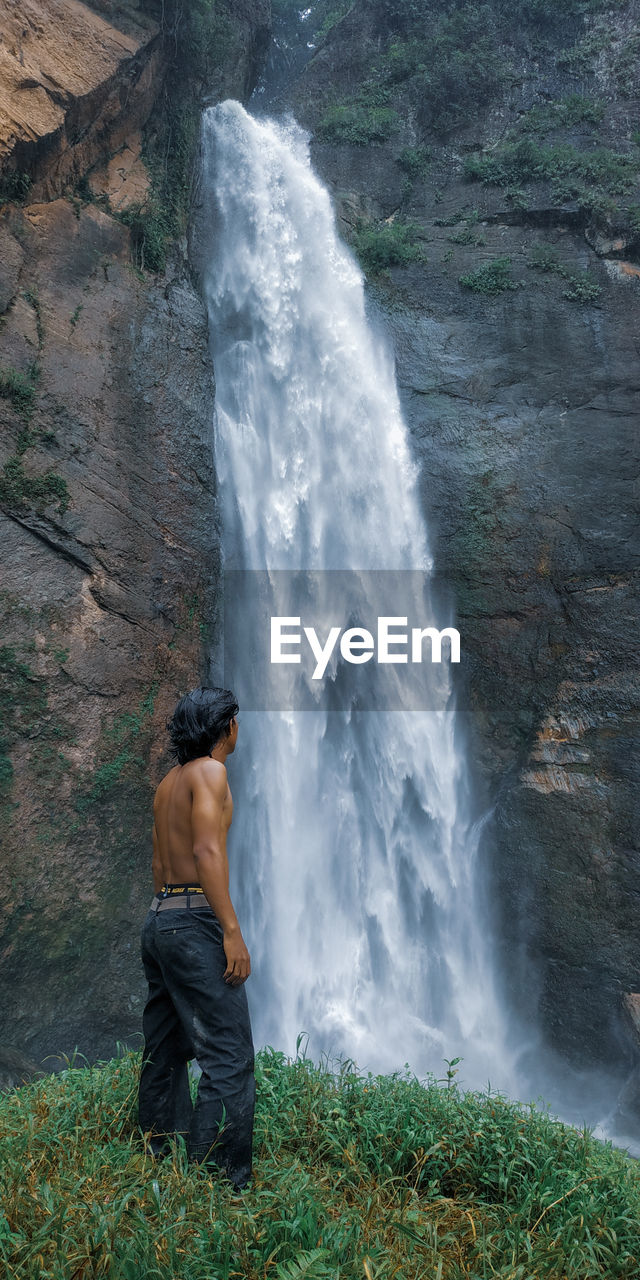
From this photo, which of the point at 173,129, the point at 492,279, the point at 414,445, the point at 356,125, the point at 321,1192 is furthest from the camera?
the point at 356,125

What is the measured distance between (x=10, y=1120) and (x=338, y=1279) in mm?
1768

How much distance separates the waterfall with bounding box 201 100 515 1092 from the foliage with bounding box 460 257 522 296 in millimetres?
1985

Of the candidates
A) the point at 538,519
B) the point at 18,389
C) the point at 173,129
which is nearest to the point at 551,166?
the point at 173,129

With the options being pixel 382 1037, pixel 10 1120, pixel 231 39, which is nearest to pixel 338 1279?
pixel 10 1120

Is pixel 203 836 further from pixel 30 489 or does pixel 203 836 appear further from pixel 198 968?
pixel 30 489

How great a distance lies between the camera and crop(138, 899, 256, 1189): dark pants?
2.62 metres

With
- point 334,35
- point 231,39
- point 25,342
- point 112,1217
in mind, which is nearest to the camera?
point 112,1217

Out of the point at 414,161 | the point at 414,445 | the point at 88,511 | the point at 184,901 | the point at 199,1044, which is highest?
the point at 414,161

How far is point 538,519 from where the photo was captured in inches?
422

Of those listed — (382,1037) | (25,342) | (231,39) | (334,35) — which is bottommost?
(382,1037)

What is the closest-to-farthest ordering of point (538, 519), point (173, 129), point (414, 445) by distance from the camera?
1. point (538, 519)
2. point (173, 129)
3. point (414, 445)

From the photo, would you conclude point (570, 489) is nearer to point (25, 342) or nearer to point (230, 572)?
point (230, 572)

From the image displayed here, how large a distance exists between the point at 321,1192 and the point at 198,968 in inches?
34.8

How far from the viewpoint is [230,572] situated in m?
9.74
